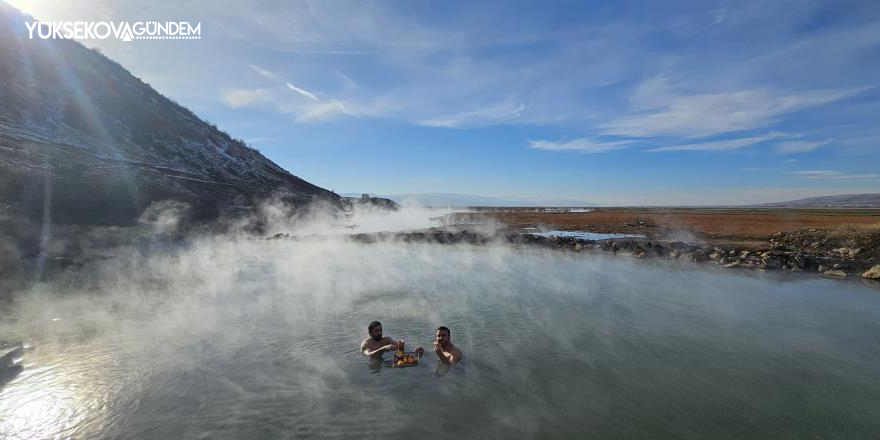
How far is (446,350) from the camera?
27.3 feet

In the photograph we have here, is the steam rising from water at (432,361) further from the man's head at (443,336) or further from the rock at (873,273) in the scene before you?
the rock at (873,273)

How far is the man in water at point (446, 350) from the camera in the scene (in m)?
8.15

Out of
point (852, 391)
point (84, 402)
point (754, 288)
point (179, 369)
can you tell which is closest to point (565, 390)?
point (852, 391)

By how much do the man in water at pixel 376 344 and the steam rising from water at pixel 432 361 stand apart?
0.94ft

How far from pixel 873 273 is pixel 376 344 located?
2029cm

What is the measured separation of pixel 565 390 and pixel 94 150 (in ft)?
109

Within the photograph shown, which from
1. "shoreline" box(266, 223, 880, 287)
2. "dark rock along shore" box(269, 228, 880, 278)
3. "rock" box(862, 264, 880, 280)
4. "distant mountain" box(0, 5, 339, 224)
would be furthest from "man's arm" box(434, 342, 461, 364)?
"distant mountain" box(0, 5, 339, 224)

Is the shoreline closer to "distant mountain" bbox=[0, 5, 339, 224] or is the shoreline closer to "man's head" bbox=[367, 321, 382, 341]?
"distant mountain" bbox=[0, 5, 339, 224]

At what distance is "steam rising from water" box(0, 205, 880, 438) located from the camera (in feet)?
19.8

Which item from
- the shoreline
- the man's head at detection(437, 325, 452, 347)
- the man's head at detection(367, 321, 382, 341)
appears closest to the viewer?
the man's head at detection(437, 325, 452, 347)

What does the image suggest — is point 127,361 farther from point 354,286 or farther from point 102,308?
point 354,286

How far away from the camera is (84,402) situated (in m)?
6.25

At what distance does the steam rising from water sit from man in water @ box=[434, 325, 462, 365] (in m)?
0.23

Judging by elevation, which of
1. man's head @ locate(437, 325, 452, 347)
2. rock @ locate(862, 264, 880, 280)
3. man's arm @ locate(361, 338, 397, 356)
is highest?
man's head @ locate(437, 325, 452, 347)
